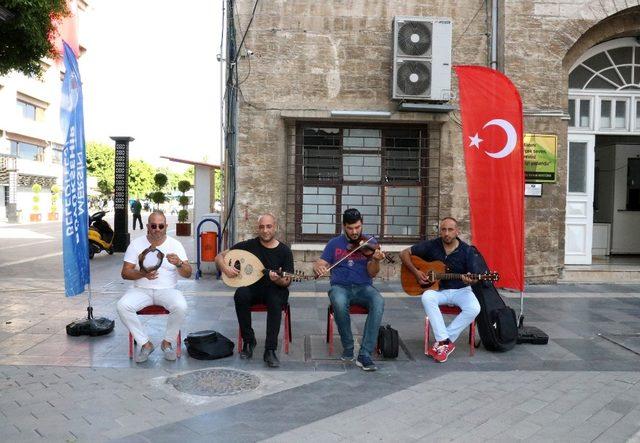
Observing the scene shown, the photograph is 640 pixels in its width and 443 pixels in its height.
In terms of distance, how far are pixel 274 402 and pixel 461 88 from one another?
4023 mm

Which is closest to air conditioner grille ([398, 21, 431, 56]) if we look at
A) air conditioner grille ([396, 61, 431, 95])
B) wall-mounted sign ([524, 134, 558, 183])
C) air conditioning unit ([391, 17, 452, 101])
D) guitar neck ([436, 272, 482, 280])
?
air conditioning unit ([391, 17, 452, 101])

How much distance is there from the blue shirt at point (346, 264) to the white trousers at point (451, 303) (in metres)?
0.66

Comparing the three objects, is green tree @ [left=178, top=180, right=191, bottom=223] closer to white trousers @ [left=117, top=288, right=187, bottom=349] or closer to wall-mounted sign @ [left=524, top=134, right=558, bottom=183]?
wall-mounted sign @ [left=524, top=134, right=558, bottom=183]

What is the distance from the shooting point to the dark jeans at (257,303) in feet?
18.3

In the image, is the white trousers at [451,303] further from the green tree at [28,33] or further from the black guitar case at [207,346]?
the green tree at [28,33]

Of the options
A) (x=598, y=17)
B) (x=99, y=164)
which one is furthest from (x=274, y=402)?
(x=99, y=164)

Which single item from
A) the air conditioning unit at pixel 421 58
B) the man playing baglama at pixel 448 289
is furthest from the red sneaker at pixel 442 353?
the air conditioning unit at pixel 421 58

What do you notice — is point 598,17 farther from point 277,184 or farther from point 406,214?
point 277,184

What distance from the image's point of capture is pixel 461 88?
256 inches

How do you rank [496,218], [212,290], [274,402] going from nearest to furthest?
[274,402], [496,218], [212,290]

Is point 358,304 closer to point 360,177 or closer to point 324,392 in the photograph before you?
point 324,392

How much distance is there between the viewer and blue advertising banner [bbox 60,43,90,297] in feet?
20.4

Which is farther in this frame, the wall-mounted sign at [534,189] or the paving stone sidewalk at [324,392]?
the wall-mounted sign at [534,189]

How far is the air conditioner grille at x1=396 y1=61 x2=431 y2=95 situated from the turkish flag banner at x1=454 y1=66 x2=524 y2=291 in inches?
138
